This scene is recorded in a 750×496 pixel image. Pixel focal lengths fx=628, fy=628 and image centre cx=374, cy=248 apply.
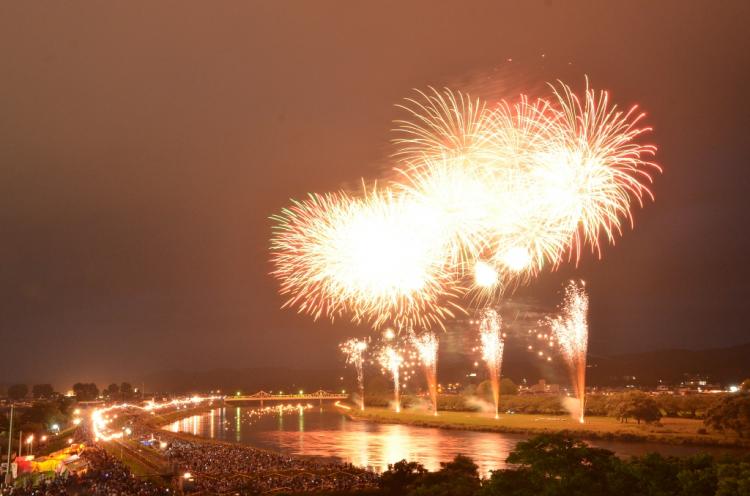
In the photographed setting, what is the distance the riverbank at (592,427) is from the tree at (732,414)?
0.59 meters

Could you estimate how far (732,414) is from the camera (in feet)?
125

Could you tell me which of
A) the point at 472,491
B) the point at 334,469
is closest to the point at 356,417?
the point at 334,469

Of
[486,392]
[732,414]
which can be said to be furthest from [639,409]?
[486,392]

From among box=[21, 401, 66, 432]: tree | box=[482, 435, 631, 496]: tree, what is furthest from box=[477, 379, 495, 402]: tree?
box=[482, 435, 631, 496]: tree

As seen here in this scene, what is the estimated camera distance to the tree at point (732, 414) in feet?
122

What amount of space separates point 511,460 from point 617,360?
140 metres

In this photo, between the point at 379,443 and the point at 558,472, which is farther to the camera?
the point at 379,443

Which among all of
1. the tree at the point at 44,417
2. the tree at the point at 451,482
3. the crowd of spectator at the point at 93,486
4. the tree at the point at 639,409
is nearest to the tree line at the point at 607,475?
the tree at the point at 451,482

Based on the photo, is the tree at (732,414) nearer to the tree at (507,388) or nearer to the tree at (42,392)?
the tree at (507,388)

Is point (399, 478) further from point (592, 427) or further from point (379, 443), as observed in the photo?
point (592, 427)

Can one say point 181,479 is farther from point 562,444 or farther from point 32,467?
point 562,444

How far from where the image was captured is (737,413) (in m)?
37.9

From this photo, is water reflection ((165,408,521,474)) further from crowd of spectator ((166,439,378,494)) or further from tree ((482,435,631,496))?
tree ((482,435,631,496))

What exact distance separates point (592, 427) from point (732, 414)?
10.1m
